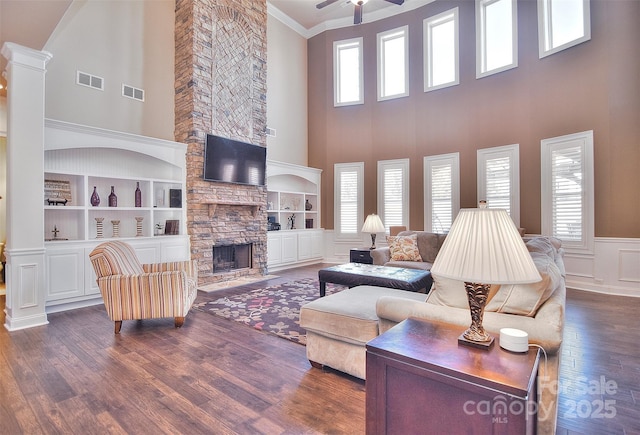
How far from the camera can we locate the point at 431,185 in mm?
7160

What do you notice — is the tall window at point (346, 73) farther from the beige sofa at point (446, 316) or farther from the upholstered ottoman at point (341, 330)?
the upholstered ottoman at point (341, 330)

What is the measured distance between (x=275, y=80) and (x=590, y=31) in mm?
6255

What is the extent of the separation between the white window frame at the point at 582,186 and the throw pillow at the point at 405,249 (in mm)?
2472

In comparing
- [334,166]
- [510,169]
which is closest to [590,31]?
[510,169]

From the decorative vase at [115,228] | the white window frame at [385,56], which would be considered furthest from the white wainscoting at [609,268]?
the decorative vase at [115,228]

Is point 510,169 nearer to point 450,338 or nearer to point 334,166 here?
point 334,166

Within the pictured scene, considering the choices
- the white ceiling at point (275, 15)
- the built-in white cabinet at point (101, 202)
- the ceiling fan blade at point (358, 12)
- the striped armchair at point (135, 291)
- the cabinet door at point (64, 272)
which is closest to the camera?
the white ceiling at point (275, 15)

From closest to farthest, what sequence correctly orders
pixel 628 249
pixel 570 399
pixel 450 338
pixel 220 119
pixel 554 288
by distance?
1. pixel 450 338
2. pixel 554 288
3. pixel 570 399
4. pixel 628 249
5. pixel 220 119

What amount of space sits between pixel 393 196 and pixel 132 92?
5.76 meters

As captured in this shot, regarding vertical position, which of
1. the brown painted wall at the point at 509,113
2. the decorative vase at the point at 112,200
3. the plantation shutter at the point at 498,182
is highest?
the brown painted wall at the point at 509,113

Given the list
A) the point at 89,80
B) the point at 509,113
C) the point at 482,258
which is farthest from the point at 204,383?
the point at 509,113

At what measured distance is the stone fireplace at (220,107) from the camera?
5.58 meters

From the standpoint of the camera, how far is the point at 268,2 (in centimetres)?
758

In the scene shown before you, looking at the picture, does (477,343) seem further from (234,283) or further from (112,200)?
(112,200)
